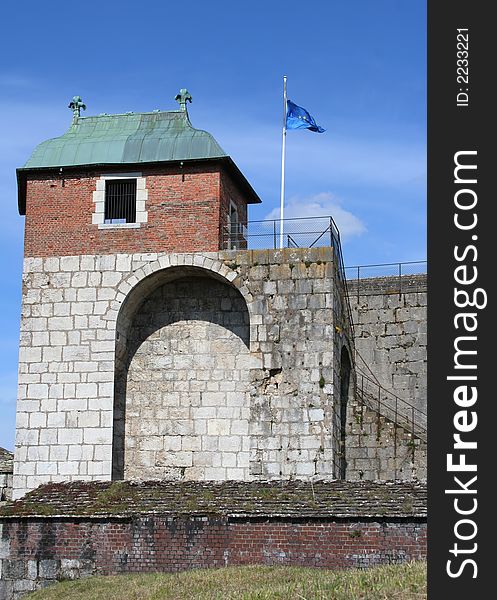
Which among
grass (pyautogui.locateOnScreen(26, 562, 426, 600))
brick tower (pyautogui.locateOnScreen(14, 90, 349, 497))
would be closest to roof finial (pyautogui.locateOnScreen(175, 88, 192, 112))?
brick tower (pyautogui.locateOnScreen(14, 90, 349, 497))

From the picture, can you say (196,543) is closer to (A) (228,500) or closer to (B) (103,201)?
(A) (228,500)

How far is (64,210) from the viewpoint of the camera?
955 inches

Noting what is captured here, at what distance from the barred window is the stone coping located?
19.2 feet

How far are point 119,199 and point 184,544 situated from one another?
813 cm

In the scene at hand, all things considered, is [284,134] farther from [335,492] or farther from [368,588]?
[368,588]

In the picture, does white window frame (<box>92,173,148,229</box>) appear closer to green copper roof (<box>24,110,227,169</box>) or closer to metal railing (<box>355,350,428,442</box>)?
green copper roof (<box>24,110,227,169</box>)

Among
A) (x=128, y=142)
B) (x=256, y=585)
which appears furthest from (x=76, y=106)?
(x=256, y=585)

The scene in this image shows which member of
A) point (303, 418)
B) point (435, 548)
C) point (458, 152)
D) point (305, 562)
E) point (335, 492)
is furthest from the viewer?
point (303, 418)

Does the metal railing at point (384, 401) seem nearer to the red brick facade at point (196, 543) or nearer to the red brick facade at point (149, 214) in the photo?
the red brick facade at point (149, 214)

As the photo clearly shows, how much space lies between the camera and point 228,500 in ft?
66.5

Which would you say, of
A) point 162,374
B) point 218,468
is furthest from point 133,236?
point 218,468

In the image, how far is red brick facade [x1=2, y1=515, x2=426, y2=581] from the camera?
61.4 ft

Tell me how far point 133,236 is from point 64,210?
5.59ft

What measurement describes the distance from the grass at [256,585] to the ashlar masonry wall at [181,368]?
Result: 405 centimetres
